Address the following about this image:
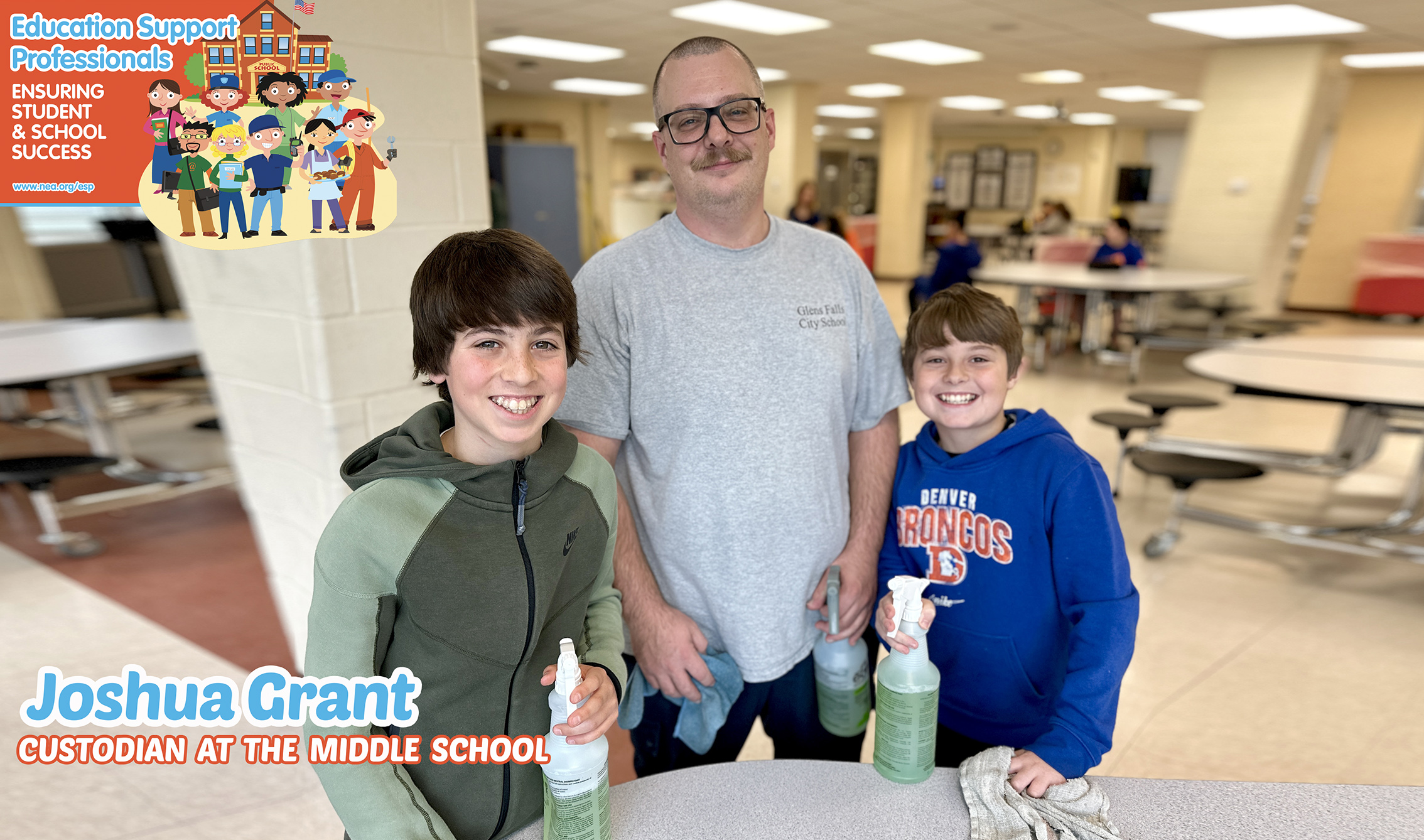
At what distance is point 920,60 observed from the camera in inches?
371

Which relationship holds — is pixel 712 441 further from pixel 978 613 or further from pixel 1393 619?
pixel 1393 619

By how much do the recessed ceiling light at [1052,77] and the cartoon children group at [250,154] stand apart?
34.9 feet

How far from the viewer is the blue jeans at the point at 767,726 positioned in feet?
4.73

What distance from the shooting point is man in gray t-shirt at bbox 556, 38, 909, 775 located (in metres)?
1.29

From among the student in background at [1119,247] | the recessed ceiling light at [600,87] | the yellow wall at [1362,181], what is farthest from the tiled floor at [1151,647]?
the recessed ceiling light at [600,87]

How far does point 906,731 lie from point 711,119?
92 cm

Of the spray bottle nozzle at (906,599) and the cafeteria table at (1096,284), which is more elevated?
the spray bottle nozzle at (906,599)

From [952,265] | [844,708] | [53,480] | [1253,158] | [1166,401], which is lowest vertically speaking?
[53,480]

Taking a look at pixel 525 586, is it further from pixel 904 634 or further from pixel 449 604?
pixel 904 634

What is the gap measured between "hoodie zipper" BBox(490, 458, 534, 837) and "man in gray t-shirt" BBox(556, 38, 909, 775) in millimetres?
371

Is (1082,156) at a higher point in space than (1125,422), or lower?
higher

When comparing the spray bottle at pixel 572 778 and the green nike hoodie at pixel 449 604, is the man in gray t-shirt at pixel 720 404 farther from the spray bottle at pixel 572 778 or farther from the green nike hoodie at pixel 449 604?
the spray bottle at pixel 572 778

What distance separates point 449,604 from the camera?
0.89 m

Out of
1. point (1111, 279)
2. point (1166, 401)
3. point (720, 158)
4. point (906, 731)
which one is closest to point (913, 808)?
point (906, 731)
